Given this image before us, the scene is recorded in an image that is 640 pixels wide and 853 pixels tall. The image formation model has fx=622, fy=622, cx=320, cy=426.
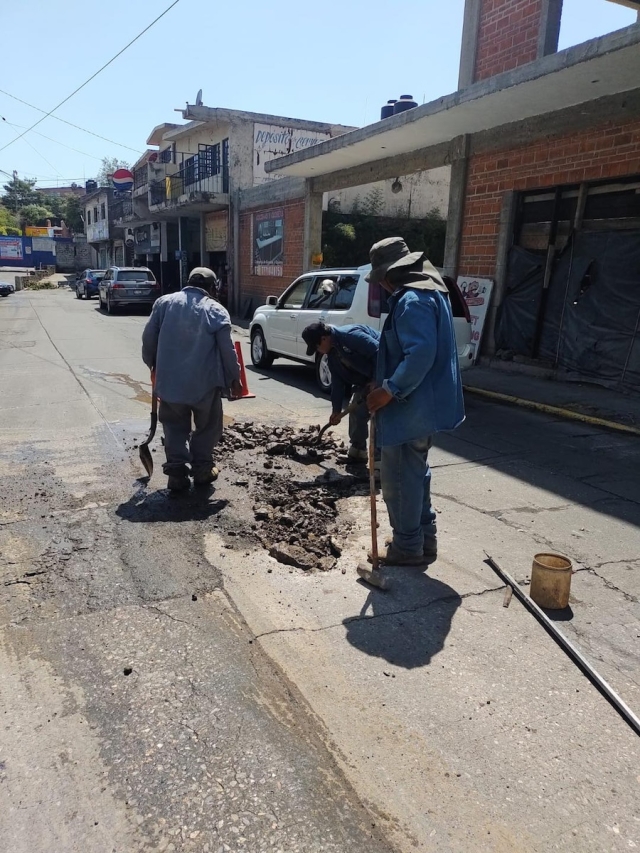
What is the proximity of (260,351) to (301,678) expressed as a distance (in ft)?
31.2

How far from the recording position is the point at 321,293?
9.74m

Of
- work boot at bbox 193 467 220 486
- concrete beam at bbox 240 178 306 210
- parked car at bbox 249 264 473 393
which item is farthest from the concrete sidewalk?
concrete beam at bbox 240 178 306 210

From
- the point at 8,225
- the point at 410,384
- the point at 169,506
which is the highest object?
the point at 8,225

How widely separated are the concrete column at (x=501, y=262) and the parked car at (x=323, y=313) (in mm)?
1618

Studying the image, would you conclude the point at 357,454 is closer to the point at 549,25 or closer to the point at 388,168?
the point at 549,25

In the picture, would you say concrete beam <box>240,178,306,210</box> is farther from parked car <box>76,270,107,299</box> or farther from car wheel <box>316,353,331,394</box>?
parked car <box>76,270,107,299</box>

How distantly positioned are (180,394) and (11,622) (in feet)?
7.07

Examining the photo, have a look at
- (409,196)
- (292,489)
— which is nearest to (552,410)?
(292,489)

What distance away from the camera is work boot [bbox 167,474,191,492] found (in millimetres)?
5020

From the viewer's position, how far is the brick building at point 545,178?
880 centimetres

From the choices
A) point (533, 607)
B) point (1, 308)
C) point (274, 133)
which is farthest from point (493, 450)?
point (1, 308)

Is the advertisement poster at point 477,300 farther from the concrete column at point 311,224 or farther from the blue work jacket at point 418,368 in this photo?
the blue work jacket at point 418,368

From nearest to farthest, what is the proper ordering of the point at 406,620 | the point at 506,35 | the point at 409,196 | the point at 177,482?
1. the point at 406,620
2. the point at 177,482
3. the point at 506,35
4. the point at 409,196

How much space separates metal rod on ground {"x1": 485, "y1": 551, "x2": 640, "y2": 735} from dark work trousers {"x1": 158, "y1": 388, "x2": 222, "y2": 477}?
251 centimetres
